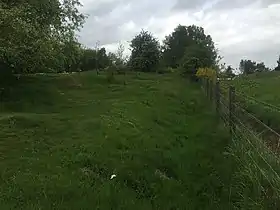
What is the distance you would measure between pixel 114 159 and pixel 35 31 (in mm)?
11569

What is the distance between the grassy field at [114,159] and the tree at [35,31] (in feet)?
8.90

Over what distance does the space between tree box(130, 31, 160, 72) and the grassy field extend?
37305mm

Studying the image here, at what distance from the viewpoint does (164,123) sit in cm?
1727

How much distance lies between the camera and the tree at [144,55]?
58.3 meters

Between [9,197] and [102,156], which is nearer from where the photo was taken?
[9,197]

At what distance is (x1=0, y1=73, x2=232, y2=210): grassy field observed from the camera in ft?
27.2

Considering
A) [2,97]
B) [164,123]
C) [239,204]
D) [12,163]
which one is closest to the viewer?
[239,204]

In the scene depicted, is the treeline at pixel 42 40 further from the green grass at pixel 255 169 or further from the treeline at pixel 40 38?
the green grass at pixel 255 169

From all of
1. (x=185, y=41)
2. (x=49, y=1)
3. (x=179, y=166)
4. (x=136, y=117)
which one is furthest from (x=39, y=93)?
(x=185, y=41)

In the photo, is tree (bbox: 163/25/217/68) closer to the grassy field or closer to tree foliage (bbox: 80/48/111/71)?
tree foliage (bbox: 80/48/111/71)

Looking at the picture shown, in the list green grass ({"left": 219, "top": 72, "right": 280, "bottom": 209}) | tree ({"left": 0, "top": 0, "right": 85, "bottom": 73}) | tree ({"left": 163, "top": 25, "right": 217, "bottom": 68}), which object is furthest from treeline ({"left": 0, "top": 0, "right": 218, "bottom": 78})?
tree ({"left": 163, "top": 25, "right": 217, "bottom": 68})

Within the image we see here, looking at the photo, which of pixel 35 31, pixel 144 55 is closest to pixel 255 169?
pixel 35 31

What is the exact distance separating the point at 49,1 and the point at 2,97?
5.24 m

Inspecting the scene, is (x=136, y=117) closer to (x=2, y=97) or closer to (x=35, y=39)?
(x=35, y=39)
